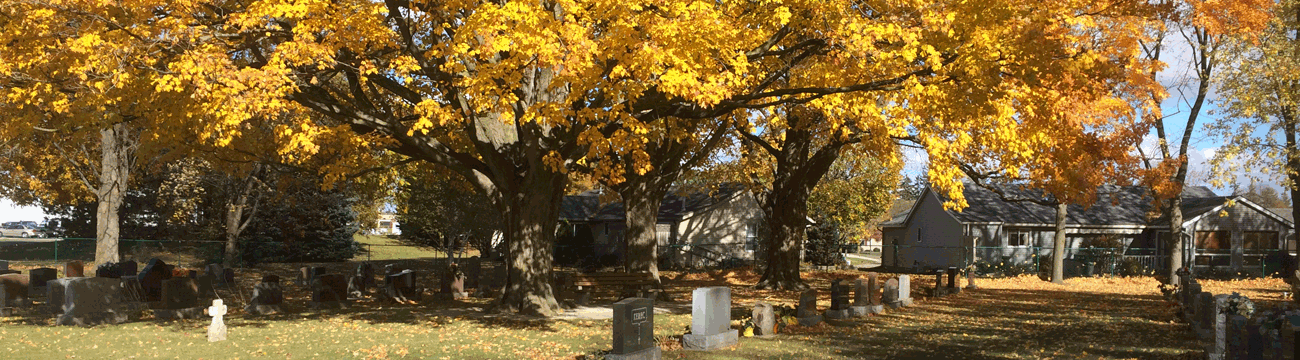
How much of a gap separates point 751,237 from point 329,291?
31.2m

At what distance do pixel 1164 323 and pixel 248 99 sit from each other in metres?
17.4

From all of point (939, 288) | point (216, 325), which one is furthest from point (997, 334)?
point (216, 325)

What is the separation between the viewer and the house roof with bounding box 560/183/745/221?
4740 cm

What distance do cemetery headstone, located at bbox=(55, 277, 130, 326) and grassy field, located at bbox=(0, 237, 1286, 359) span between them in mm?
540

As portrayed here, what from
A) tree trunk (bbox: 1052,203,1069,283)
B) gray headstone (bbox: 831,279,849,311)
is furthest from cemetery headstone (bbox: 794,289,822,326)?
tree trunk (bbox: 1052,203,1069,283)

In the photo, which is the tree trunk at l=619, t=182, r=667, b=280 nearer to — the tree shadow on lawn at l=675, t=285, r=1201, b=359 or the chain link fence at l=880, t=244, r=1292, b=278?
the tree shadow on lawn at l=675, t=285, r=1201, b=359

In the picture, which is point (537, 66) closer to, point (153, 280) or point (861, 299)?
point (861, 299)

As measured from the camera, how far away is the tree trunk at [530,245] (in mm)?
18594

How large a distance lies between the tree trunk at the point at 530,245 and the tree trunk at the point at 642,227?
9.19 meters

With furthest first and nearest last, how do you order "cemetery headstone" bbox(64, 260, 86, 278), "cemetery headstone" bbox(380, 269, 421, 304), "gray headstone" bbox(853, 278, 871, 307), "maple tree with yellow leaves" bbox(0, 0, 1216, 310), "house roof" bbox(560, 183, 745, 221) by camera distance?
"house roof" bbox(560, 183, 745, 221)
"cemetery headstone" bbox(64, 260, 86, 278)
"cemetery headstone" bbox(380, 269, 421, 304)
"gray headstone" bbox(853, 278, 871, 307)
"maple tree with yellow leaves" bbox(0, 0, 1216, 310)

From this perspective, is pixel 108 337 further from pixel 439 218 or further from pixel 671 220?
pixel 671 220

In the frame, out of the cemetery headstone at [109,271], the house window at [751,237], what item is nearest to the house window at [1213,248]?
the house window at [751,237]

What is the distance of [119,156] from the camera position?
1228 inches

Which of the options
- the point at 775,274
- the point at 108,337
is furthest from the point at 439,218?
the point at 108,337
